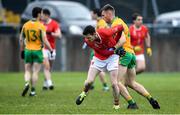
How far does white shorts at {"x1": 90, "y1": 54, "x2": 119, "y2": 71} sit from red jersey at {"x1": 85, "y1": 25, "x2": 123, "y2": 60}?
4.3 inches

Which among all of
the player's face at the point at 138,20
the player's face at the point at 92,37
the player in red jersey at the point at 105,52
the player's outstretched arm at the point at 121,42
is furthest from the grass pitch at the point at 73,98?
the player's face at the point at 138,20

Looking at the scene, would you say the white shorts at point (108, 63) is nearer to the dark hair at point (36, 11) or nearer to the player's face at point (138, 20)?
the dark hair at point (36, 11)

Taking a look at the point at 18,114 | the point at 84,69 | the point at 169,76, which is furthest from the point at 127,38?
the point at 84,69

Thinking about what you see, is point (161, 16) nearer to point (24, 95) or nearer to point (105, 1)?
point (105, 1)

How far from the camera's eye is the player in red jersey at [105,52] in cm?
1653

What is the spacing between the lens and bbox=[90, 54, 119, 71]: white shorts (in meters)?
16.9

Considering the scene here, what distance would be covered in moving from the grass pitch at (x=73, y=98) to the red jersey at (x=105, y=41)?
1163 mm

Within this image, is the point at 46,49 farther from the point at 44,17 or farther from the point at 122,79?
the point at 122,79

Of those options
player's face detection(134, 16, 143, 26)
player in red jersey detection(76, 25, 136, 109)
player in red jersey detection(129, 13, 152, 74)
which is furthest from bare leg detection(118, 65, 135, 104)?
player in red jersey detection(129, 13, 152, 74)

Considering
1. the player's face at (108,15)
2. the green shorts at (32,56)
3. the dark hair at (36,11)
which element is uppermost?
the player's face at (108,15)

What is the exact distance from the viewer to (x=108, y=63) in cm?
1698

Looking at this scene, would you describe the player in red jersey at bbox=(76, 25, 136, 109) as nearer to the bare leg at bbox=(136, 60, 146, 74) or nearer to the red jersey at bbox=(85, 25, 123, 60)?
the red jersey at bbox=(85, 25, 123, 60)

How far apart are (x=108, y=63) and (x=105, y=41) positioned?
568 mm

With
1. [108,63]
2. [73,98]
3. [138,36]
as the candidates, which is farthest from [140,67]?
[108,63]
